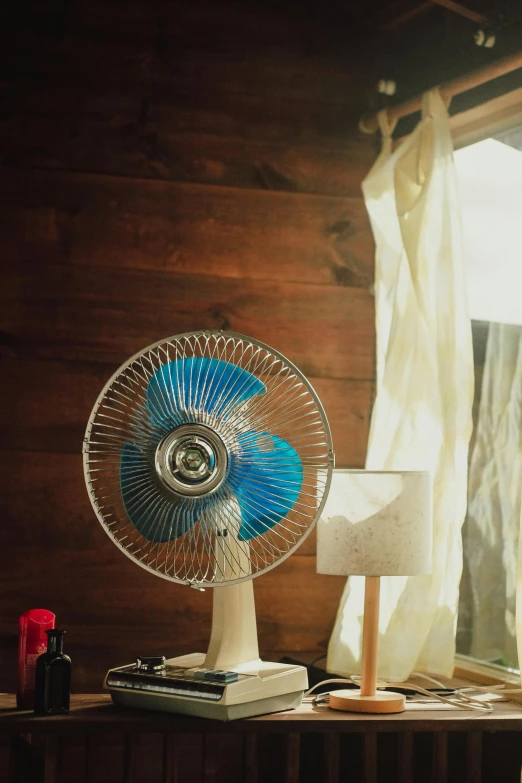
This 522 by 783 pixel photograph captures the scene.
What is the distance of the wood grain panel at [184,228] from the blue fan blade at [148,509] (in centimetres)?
96

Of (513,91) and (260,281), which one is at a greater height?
(513,91)

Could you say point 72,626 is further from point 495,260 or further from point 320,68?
point 320,68

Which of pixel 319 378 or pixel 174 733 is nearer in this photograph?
pixel 174 733

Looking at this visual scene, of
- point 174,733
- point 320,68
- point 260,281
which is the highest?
point 320,68

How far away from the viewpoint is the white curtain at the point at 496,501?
7.80 feet

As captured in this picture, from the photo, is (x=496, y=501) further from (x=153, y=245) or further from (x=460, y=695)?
(x=153, y=245)

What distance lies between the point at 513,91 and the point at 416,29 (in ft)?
1.86

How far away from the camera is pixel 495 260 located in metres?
2.51

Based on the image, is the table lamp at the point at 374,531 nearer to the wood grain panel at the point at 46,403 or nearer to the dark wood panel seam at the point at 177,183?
the wood grain panel at the point at 46,403

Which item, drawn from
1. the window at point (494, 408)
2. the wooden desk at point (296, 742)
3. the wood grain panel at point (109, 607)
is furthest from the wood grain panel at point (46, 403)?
the window at point (494, 408)

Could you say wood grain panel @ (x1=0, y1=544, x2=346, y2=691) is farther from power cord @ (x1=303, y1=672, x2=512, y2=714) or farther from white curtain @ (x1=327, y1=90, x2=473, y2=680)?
power cord @ (x1=303, y1=672, x2=512, y2=714)

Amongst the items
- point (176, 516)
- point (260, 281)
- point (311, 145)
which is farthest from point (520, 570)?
point (311, 145)

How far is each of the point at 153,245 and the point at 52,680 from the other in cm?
127

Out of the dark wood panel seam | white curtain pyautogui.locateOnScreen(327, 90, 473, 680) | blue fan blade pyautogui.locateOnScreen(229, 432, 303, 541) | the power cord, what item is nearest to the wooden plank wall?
the dark wood panel seam
